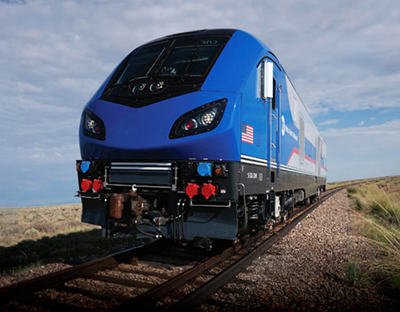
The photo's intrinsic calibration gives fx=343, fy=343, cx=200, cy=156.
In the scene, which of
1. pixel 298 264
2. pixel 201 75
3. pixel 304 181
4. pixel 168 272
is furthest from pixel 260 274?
pixel 304 181

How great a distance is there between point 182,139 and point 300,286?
8.39 ft

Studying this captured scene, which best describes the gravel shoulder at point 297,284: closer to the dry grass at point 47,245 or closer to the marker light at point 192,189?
the dry grass at point 47,245

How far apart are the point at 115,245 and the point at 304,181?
6400 millimetres

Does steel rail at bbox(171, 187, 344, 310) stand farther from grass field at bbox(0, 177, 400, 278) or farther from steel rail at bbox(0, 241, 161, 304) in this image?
grass field at bbox(0, 177, 400, 278)

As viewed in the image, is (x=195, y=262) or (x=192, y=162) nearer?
(x=192, y=162)

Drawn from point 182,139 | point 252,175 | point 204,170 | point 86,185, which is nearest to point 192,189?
point 204,170

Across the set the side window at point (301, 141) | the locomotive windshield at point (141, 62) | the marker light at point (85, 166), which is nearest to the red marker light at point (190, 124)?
the locomotive windshield at point (141, 62)

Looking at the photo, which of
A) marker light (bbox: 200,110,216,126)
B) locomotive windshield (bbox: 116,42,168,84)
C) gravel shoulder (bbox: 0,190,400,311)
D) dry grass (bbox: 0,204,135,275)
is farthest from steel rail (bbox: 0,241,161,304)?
locomotive windshield (bbox: 116,42,168,84)

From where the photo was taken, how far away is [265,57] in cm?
587

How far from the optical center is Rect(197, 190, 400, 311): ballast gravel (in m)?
3.97

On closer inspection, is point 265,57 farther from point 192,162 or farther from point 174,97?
point 192,162

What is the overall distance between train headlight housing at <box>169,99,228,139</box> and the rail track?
6.30 ft

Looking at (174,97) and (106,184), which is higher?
(174,97)

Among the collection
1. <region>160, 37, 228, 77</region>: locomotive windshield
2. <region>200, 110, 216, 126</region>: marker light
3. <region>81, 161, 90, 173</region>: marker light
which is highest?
<region>160, 37, 228, 77</region>: locomotive windshield
